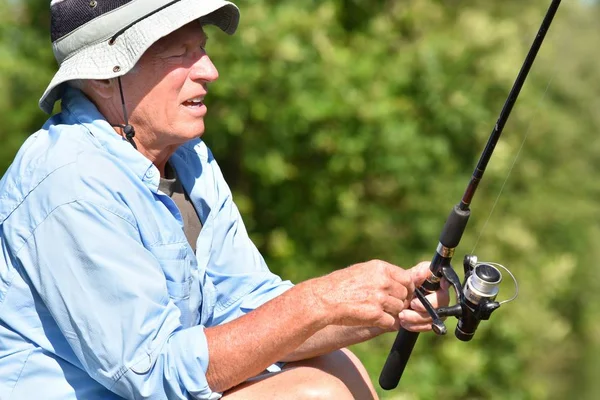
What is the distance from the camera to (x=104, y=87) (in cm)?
246

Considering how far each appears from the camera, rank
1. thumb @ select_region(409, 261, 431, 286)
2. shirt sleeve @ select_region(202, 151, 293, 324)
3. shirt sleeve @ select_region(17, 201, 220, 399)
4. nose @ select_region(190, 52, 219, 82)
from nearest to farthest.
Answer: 1. shirt sleeve @ select_region(17, 201, 220, 399)
2. nose @ select_region(190, 52, 219, 82)
3. thumb @ select_region(409, 261, 431, 286)
4. shirt sleeve @ select_region(202, 151, 293, 324)

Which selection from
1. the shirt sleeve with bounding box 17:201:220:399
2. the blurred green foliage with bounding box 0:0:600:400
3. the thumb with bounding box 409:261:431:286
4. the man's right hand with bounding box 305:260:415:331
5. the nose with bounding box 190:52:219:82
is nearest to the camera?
the shirt sleeve with bounding box 17:201:220:399

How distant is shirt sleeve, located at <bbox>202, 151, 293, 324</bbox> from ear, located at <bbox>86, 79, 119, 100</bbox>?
1.75ft

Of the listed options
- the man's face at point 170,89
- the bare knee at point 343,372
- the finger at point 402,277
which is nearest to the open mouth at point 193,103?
the man's face at point 170,89

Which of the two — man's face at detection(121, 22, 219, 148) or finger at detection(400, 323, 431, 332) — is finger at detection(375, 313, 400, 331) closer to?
finger at detection(400, 323, 431, 332)

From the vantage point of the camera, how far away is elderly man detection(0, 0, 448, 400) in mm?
2166

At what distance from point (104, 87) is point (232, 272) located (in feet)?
2.44

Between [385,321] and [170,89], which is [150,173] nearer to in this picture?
[170,89]

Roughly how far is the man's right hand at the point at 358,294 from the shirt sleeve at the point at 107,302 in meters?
0.31

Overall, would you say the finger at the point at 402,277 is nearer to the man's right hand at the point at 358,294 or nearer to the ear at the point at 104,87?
the man's right hand at the point at 358,294

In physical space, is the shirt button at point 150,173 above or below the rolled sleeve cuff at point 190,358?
above

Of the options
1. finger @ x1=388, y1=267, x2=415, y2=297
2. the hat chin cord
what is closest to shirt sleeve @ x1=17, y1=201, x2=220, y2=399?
the hat chin cord

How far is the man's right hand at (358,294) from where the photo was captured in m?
2.27

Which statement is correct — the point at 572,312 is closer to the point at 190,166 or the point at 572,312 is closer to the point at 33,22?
the point at 33,22
